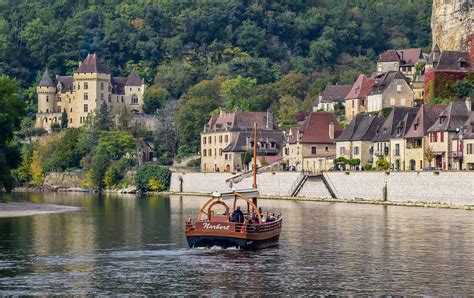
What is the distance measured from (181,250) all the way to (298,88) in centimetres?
11269

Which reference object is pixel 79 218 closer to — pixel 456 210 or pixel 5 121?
pixel 5 121

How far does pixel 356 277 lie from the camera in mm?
45469

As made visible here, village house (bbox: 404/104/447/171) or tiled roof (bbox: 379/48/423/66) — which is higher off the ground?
tiled roof (bbox: 379/48/423/66)

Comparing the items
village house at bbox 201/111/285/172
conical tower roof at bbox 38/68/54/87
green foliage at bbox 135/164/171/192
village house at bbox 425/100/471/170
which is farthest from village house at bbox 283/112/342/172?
conical tower roof at bbox 38/68/54/87

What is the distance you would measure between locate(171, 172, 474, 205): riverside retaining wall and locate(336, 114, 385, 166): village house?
6.45 m

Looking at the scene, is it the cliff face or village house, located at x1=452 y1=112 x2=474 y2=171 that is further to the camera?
the cliff face

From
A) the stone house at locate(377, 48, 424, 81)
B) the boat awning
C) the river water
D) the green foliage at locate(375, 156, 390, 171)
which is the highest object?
the stone house at locate(377, 48, 424, 81)

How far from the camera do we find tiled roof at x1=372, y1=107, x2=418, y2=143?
104700 millimetres

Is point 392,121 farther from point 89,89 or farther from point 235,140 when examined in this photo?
point 89,89

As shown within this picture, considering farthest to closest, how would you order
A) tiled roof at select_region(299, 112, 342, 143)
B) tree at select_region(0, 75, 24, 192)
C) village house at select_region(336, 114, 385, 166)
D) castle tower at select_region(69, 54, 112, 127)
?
1. castle tower at select_region(69, 54, 112, 127)
2. tiled roof at select_region(299, 112, 342, 143)
3. village house at select_region(336, 114, 385, 166)
4. tree at select_region(0, 75, 24, 192)

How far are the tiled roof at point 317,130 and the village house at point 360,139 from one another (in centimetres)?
457

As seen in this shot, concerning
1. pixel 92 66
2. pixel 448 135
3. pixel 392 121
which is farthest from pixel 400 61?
pixel 448 135

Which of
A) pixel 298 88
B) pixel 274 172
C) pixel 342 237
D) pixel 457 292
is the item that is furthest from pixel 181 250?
pixel 298 88

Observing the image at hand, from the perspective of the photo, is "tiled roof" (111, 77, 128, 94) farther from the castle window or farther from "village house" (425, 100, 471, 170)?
"village house" (425, 100, 471, 170)
